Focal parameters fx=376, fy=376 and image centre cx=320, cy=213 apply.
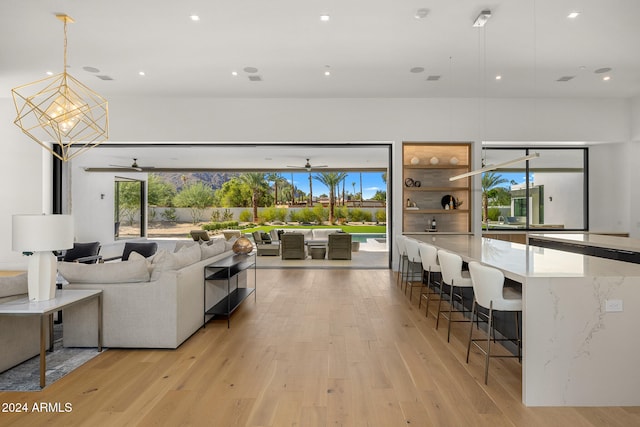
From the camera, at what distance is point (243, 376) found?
2.80 metres

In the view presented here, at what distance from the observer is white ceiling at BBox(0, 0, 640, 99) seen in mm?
4039

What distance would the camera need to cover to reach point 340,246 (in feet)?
31.1

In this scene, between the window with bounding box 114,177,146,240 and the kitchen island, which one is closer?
the kitchen island

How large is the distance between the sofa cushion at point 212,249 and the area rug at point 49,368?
1460 millimetres

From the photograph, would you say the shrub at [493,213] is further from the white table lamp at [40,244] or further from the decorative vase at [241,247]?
the white table lamp at [40,244]

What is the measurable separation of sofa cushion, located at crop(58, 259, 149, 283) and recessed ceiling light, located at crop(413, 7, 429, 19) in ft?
12.5

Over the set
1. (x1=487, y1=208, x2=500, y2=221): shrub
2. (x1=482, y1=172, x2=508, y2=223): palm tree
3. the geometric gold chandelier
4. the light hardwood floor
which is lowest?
the light hardwood floor

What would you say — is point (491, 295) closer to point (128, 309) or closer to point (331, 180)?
point (128, 309)

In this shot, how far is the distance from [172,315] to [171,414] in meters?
1.21

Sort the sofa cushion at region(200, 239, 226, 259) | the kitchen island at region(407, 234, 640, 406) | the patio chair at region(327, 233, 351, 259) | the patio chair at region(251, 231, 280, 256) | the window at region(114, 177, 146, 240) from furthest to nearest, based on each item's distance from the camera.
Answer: the window at region(114, 177, 146, 240), the patio chair at region(251, 231, 280, 256), the patio chair at region(327, 233, 351, 259), the sofa cushion at region(200, 239, 226, 259), the kitchen island at region(407, 234, 640, 406)

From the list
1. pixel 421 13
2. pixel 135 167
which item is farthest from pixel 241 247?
pixel 135 167

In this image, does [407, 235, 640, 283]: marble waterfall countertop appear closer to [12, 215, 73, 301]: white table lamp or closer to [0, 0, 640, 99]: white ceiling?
[0, 0, 640, 99]: white ceiling

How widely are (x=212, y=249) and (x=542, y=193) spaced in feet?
23.1

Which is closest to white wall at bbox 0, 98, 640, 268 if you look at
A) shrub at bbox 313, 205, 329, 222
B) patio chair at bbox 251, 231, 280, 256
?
patio chair at bbox 251, 231, 280, 256
